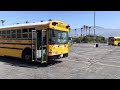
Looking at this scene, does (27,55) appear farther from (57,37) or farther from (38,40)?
(57,37)

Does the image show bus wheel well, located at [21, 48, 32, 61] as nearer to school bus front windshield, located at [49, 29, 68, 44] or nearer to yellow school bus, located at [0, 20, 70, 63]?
yellow school bus, located at [0, 20, 70, 63]

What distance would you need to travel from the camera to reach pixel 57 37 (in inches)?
544

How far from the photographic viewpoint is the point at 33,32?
13.7 m

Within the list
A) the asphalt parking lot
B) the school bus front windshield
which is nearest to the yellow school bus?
the school bus front windshield

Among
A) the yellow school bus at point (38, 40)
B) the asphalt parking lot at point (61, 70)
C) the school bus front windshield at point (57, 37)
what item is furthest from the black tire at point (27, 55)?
the school bus front windshield at point (57, 37)

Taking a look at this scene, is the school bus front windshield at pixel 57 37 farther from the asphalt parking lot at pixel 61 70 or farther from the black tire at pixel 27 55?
the black tire at pixel 27 55

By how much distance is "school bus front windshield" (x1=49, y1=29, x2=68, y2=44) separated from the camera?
13180 millimetres

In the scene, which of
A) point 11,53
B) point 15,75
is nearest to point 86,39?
point 11,53

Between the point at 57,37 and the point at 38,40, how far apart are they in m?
1.18

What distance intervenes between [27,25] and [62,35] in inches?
91.3

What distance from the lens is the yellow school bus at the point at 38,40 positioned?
13.1 meters

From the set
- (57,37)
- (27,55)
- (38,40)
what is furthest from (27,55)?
(57,37)

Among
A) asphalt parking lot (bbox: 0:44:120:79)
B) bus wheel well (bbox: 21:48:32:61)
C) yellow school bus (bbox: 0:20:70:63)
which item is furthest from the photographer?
bus wheel well (bbox: 21:48:32:61)
